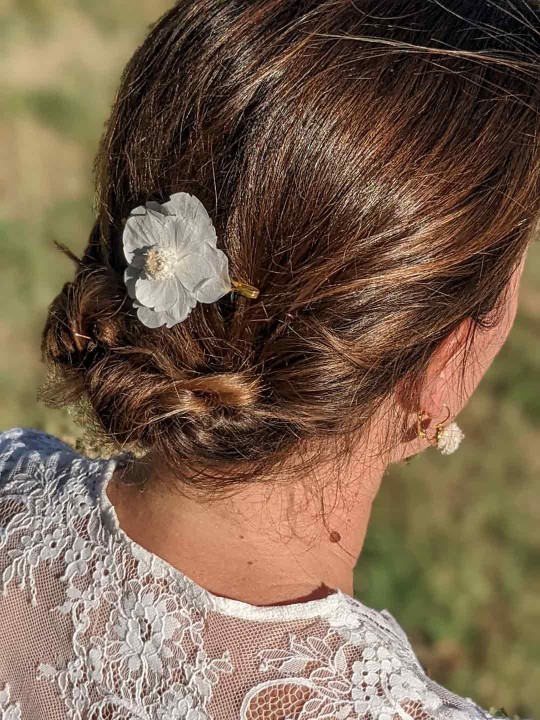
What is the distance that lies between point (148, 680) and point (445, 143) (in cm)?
85

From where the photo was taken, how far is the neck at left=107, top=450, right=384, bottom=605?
126cm

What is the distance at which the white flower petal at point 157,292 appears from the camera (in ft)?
3.80

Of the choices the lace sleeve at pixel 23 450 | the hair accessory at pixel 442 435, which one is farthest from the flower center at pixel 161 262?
the lace sleeve at pixel 23 450

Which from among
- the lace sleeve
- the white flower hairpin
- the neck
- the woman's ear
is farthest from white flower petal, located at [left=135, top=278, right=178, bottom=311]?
the lace sleeve

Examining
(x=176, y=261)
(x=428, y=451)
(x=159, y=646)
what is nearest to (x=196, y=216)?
(x=176, y=261)

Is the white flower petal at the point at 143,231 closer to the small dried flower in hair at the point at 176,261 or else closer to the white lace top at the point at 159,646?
the small dried flower in hair at the point at 176,261

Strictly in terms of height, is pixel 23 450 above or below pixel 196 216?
below

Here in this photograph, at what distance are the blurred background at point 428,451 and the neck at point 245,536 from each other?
994 mm

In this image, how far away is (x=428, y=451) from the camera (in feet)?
14.3

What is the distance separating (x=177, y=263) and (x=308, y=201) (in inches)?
7.9

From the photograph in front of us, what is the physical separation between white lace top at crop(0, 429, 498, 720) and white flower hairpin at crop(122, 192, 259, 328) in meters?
0.38

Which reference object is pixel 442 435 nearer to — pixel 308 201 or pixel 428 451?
pixel 308 201

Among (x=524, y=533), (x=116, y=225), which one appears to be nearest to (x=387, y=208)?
(x=116, y=225)

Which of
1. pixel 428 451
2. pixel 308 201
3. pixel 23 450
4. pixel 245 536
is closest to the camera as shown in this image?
pixel 308 201
